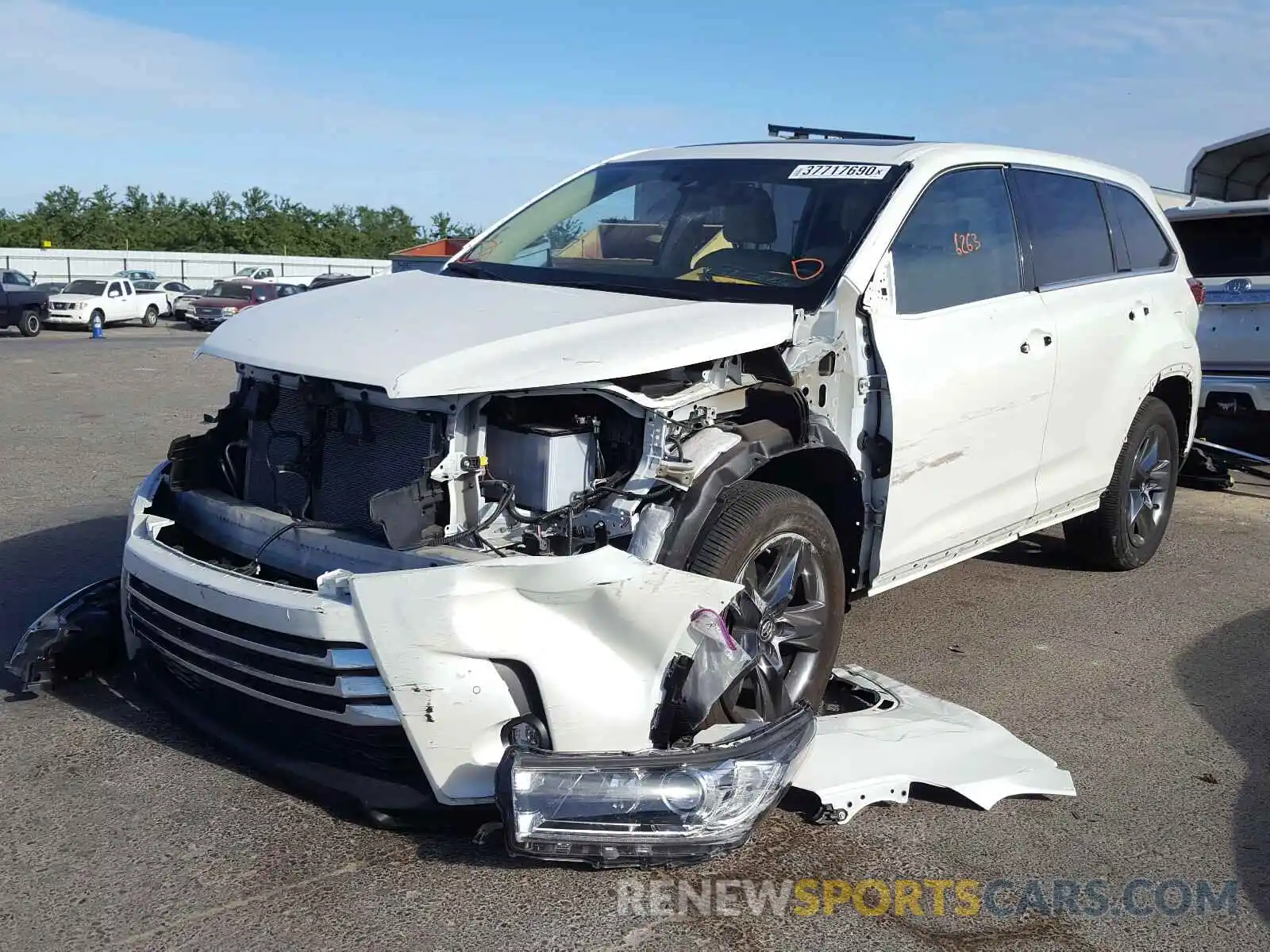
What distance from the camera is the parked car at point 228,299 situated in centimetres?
3534

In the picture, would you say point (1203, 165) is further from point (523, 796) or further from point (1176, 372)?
point (523, 796)

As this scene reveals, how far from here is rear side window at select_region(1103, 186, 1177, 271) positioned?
237 inches

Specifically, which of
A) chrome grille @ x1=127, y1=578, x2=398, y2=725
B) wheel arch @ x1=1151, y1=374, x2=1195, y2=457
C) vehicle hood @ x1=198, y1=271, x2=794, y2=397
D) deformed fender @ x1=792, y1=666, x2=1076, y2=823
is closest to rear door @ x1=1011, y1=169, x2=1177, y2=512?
wheel arch @ x1=1151, y1=374, x2=1195, y2=457

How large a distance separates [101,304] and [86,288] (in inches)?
43.5

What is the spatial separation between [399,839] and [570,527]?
97 centimetres

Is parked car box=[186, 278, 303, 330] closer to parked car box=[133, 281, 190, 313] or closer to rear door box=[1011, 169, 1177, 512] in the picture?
parked car box=[133, 281, 190, 313]

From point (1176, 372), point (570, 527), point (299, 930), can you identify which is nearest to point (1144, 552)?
point (1176, 372)

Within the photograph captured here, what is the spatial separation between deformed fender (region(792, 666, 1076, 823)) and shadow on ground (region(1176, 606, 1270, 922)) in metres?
0.52

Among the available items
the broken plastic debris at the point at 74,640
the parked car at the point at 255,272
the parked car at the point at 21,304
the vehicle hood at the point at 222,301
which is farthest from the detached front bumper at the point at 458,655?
the parked car at the point at 255,272

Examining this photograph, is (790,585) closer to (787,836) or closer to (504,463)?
(787,836)

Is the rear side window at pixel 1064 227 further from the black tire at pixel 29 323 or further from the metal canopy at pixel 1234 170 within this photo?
the black tire at pixel 29 323

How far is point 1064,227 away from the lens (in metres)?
5.46

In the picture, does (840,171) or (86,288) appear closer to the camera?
(840,171)

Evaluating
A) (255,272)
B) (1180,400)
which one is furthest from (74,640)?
(255,272)
